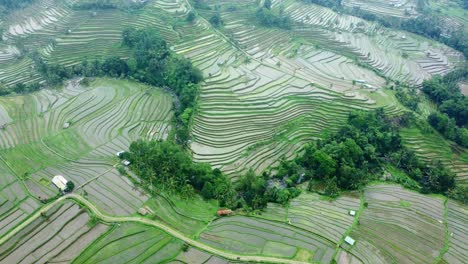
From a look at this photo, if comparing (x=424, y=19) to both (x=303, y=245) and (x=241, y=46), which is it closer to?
(x=241, y=46)

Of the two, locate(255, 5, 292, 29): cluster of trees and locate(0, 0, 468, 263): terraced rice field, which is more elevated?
locate(255, 5, 292, 29): cluster of trees

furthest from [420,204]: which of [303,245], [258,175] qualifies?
[258,175]

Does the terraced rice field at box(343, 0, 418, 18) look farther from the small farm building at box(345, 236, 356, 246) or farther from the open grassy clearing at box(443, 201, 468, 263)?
the small farm building at box(345, 236, 356, 246)

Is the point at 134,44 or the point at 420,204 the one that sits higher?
the point at 134,44

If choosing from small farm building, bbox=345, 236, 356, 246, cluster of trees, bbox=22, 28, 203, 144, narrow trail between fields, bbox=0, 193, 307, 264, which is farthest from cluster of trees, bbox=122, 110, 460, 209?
cluster of trees, bbox=22, 28, 203, 144

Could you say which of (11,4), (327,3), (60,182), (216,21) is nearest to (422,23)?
(327,3)

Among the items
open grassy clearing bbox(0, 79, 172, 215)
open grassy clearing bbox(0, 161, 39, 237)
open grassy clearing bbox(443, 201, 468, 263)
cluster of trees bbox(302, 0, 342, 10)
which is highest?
cluster of trees bbox(302, 0, 342, 10)

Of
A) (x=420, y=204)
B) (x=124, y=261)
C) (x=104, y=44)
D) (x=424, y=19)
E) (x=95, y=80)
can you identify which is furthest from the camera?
(x=424, y=19)
